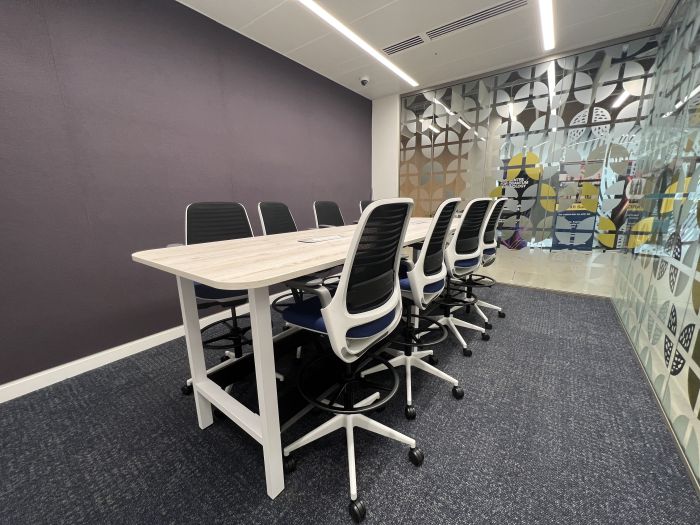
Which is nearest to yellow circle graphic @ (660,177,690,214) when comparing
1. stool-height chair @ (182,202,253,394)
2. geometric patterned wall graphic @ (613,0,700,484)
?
geometric patterned wall graphic @ (613,0,700,484)

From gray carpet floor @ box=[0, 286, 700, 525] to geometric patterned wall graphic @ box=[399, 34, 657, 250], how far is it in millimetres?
3046

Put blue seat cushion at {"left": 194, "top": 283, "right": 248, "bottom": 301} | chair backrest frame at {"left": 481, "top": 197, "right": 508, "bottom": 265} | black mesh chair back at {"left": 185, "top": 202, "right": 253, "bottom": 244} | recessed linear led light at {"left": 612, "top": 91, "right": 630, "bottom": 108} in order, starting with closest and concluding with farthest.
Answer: blue seat cushion at {"left": 194, "top": 283, "right": 248, "bottom": 301} < black mesh chair back at {"left": 185, "top": 202, "right": 253, "bottom": 244} < chair backrest frame at {"left": 481, "top": 197, "right": 508, "bottom": 265} < recessed linear led light at {"left": 612, "top": 91, "right": 630, "bottom": 108}

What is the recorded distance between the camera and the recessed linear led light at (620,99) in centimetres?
364

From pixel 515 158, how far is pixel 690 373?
3921 mm

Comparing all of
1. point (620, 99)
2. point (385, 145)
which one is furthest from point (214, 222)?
point (620, 99)

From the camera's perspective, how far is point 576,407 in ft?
5.09

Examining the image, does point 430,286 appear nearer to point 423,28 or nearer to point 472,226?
point 472,226

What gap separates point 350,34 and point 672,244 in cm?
341

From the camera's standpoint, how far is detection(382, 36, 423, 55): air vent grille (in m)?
3.28

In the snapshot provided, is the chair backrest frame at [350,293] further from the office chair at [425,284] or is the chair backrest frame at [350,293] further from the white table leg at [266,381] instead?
the office chair at [425,284]

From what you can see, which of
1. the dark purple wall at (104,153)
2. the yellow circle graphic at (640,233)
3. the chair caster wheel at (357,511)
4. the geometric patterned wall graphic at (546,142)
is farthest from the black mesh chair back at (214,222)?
the geometric patterned wall graphic at (546,142)

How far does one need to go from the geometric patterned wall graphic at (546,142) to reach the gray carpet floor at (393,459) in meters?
3.05

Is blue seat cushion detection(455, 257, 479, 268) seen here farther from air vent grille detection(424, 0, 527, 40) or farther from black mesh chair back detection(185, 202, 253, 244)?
air vent grille detection(424, 0, 527, 40)

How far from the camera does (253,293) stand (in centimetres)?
95
